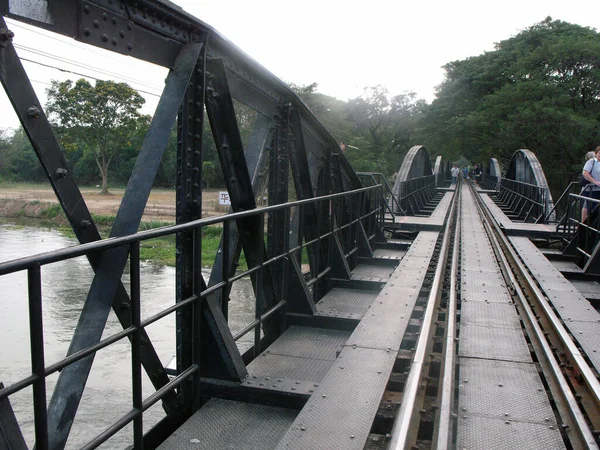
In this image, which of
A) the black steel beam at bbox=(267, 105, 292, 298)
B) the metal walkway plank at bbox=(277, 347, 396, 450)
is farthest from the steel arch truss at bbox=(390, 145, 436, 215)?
the metal walkway plank at bbox=(277, 347, 396, 450)

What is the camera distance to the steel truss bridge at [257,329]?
259 centimetres

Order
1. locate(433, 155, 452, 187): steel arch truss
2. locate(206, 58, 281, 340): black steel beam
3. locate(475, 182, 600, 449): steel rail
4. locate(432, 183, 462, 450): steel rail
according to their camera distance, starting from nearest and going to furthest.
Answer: locate(432, 183, 462, 450): steel rail, locate(475, 182, 600, 449): steel rail, locate(206, 58, 281, 340): black steel beam, locate(433, 155, 452, 187): steel arch truss

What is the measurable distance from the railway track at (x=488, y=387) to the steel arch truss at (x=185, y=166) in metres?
1.11

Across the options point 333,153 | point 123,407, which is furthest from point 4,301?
point 333,153

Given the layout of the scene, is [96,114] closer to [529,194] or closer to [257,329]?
[529,194]

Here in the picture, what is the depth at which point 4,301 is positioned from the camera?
18.3 meters

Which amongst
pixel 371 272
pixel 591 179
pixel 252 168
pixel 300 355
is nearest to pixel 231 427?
pixel 300 355

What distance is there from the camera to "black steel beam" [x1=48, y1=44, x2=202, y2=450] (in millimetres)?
2570

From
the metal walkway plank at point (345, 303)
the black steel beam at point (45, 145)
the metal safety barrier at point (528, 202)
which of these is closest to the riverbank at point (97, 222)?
the metal safety barrier at point (528, 202)

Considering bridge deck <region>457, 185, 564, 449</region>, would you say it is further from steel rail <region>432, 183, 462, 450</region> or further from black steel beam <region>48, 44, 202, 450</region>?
black steel beam <region>48, 44, 202, 450</region>

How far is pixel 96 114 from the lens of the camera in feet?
88.0

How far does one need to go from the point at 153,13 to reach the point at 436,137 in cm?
4674

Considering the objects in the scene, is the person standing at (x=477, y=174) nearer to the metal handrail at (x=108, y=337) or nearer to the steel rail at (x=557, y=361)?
the steel rail at (x=557, y=361)

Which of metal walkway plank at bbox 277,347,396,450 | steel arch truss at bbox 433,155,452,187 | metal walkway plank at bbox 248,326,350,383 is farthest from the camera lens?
steel arch truss at bbox 433,155,452,187
